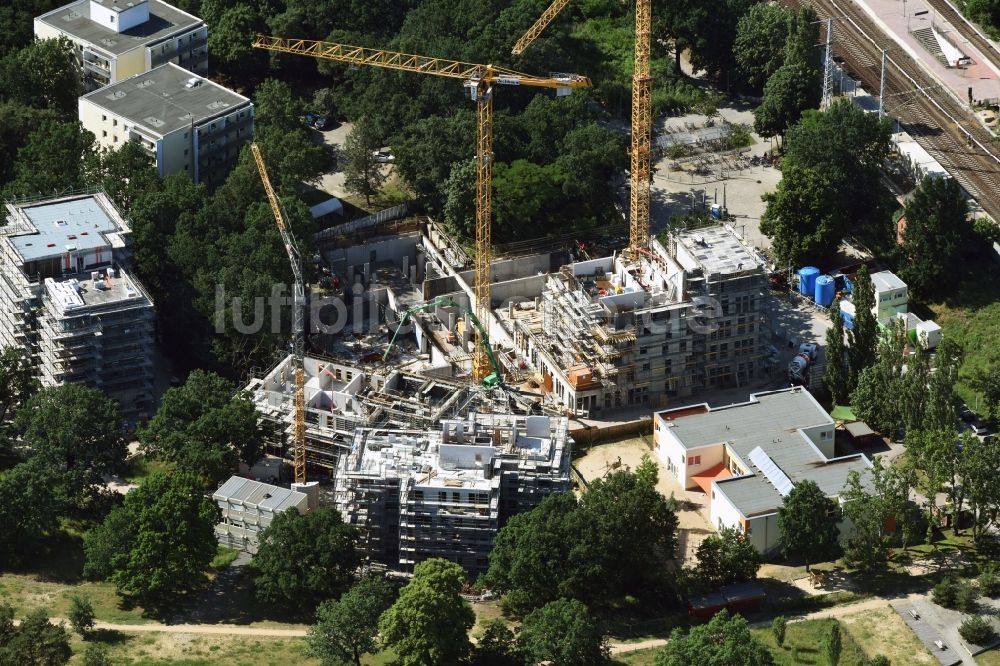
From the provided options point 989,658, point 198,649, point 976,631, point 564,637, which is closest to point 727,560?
point 564,637

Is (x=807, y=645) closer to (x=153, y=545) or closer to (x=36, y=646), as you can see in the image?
(x=153, y=545)

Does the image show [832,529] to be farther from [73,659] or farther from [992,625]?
[73,659]

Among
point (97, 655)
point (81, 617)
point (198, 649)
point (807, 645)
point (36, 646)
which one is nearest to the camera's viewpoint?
point (97, 655)

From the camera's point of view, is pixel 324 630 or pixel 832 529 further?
pixel 832 529

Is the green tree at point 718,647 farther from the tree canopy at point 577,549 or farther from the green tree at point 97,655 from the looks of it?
the green tree at point 97,655

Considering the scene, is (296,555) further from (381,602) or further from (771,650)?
(771,650)

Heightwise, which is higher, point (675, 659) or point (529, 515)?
point (529, 515)

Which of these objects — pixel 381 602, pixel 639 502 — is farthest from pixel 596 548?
pixel 381 602

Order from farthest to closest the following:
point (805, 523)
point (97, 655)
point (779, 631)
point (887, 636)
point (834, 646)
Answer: point (805, 523) → point (887, 636) → point (779, 631) → point (834, 646) → point (97, 655)
